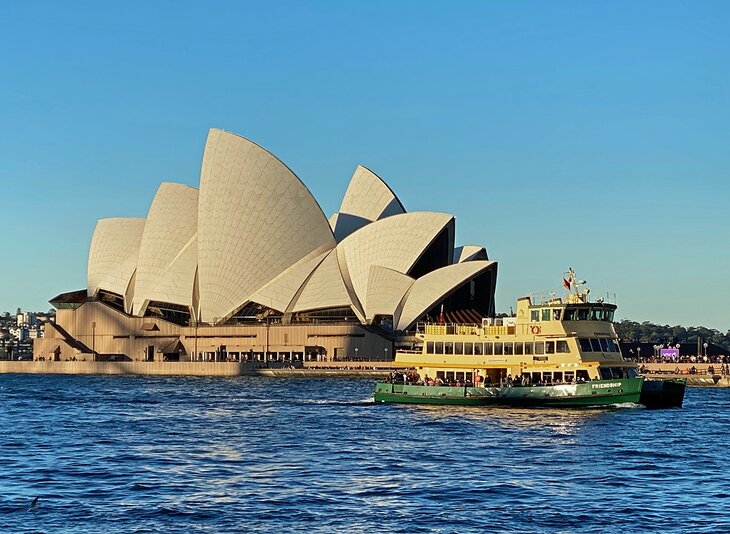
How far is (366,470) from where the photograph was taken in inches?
1330

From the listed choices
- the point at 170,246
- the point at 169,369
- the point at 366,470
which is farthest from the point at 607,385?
the point at 170,246

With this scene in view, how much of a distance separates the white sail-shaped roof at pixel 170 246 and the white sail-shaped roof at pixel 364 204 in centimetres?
1607

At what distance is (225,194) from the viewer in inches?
4532

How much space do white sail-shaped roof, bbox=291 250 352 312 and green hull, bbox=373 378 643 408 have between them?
203ft

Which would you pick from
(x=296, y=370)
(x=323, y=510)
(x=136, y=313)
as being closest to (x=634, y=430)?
(x=323, y=510)

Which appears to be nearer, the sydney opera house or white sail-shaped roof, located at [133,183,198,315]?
the sydney opera house

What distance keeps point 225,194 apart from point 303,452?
3113 inches

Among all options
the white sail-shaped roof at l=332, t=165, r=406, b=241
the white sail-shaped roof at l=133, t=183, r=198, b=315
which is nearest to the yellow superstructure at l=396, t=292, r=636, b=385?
the white sail-shaped roof at l=332, t=165, r=406, b=241

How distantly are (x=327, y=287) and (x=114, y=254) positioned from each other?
30.1m

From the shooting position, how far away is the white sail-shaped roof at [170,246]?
123875 mm

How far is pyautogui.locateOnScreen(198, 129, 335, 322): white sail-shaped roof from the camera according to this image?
115 m

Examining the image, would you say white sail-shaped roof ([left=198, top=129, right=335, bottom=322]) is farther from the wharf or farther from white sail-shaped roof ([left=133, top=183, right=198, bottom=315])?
the wharf

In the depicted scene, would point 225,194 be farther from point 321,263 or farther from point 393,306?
point 393,306

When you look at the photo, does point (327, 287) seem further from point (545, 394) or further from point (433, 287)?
point (545, 394)
